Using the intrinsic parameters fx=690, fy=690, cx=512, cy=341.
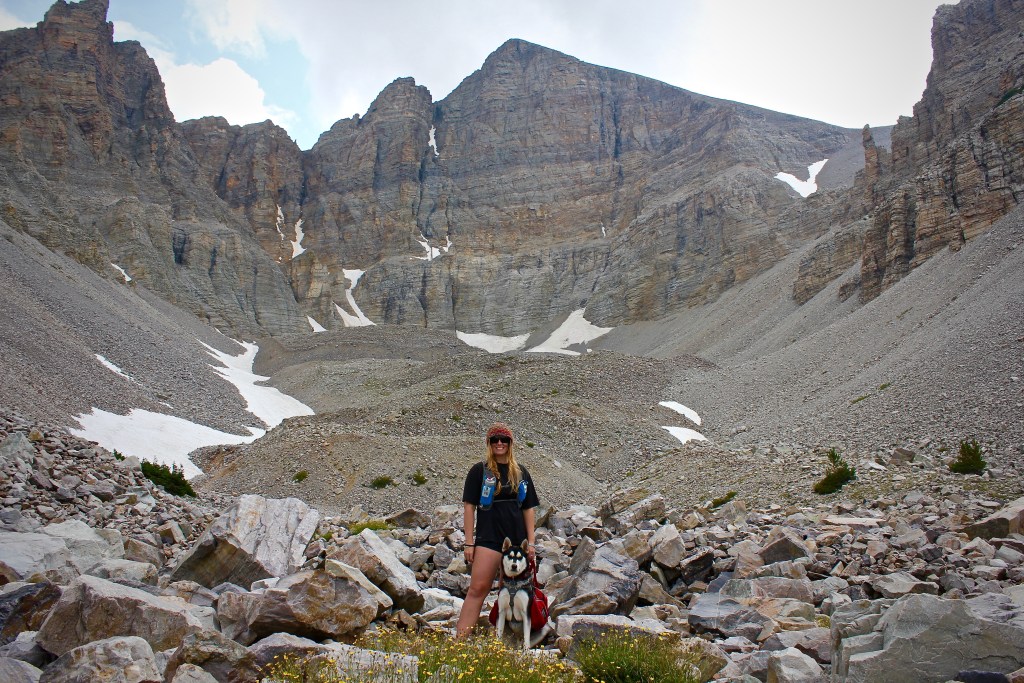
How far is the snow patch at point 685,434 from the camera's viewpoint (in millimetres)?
32375

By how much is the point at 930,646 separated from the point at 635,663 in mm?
2114

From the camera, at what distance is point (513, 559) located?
6.91 metres

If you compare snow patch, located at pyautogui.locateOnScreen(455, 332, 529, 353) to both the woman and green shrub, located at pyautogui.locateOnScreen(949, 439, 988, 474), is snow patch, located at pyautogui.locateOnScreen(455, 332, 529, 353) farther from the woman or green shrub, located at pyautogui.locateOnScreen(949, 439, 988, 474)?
the woman

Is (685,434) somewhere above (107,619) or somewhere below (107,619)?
above

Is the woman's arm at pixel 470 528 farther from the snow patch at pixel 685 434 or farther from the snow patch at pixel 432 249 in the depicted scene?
the snow patch at pixel 432 249

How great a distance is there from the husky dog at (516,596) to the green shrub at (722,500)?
12000 mm

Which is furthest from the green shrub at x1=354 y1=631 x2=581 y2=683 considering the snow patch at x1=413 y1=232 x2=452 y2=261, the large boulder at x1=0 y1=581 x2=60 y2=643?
the snow patch at x1=413 y1=232 x2=452 y2=261

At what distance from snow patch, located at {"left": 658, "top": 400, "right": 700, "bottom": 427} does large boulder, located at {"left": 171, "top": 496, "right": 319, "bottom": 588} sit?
28.2 m

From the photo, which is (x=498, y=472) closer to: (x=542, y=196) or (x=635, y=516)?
(x=635, y=516)

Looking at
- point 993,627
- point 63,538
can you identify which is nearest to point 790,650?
point 993,627

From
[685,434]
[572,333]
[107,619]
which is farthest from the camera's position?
[572,333]

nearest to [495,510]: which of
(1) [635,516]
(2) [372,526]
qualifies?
(1) [635,516]

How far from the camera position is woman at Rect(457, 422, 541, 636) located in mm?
7027

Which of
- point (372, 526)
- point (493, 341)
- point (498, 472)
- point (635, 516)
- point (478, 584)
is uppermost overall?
point (493, 341)
